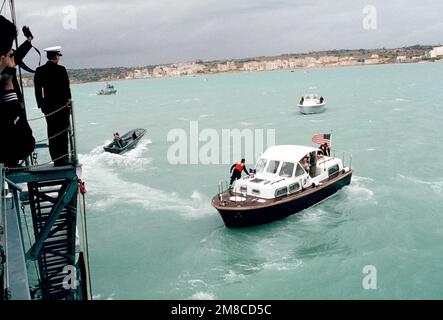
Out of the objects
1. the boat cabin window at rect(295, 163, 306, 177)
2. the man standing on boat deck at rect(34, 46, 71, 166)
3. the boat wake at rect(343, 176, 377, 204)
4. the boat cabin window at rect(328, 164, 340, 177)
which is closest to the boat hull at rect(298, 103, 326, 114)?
the boat wake at rect(343, 176, 377, 204)

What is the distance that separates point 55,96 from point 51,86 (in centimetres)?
22

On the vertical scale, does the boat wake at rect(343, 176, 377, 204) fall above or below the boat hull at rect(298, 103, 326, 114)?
below

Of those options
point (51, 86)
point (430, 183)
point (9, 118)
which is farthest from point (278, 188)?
point (9, 118)

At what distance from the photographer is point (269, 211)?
23.5 meters

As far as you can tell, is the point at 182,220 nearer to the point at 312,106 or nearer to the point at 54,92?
the point at 54,92

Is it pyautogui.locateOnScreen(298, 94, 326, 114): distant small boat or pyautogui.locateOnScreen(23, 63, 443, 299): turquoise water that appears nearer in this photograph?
pyautogui.locateOnScreen(23, 63, 443, 299): turquoise water

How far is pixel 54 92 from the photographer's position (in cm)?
916

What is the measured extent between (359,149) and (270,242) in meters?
27.0

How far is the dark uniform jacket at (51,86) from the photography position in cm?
896

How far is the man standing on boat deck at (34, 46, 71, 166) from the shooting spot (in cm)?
896

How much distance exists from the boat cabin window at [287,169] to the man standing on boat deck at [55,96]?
17.1 meters

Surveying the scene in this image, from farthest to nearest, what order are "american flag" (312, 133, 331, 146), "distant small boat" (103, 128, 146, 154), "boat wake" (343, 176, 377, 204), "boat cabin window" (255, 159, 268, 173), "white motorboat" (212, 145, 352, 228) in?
1. "distant small boat" (103, 128, 146, 154)
2. "american flag" (312, 133, 331, 146)
3. "boat wake" (343, 176, 377, 204)
4. "boat cabin window" (255, 159, 268, 173)
5. "white motorboat" (212, 145, 352, 228)

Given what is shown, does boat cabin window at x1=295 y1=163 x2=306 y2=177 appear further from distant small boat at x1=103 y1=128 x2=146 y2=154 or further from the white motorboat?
distant small boat at x1=103 y1=128 x2=146 y2=154
